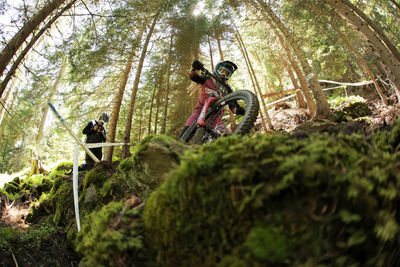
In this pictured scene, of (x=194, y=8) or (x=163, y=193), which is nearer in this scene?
(x=163, y=193)

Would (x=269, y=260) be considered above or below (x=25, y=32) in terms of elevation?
below

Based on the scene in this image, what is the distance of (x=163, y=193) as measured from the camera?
1.45m

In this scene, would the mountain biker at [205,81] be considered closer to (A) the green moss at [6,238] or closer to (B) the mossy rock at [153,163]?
(B) the mossy rock at [153,163]

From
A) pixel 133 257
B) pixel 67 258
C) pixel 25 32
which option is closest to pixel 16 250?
pixel 67 258

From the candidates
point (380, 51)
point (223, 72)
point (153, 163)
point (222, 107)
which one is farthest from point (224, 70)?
point (380, 51)

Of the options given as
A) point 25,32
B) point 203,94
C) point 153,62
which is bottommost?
point 203,94

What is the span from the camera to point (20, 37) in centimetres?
445

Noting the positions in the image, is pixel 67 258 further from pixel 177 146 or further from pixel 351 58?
pixel 351 58

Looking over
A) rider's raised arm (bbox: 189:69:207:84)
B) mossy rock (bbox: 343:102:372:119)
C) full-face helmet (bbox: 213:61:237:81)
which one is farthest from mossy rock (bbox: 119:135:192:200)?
mossy rock (bbox: 343:102:372:119)

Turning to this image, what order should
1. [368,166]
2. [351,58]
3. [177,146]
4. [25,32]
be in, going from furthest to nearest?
1. [351,58]
2. [25,32]
3. [177,146]
4. [368,166]

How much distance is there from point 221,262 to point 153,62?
10922 mm

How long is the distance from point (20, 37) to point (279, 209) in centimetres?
609

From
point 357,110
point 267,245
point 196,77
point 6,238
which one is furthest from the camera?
point 357,110

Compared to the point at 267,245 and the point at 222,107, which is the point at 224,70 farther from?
the point at 267,245
